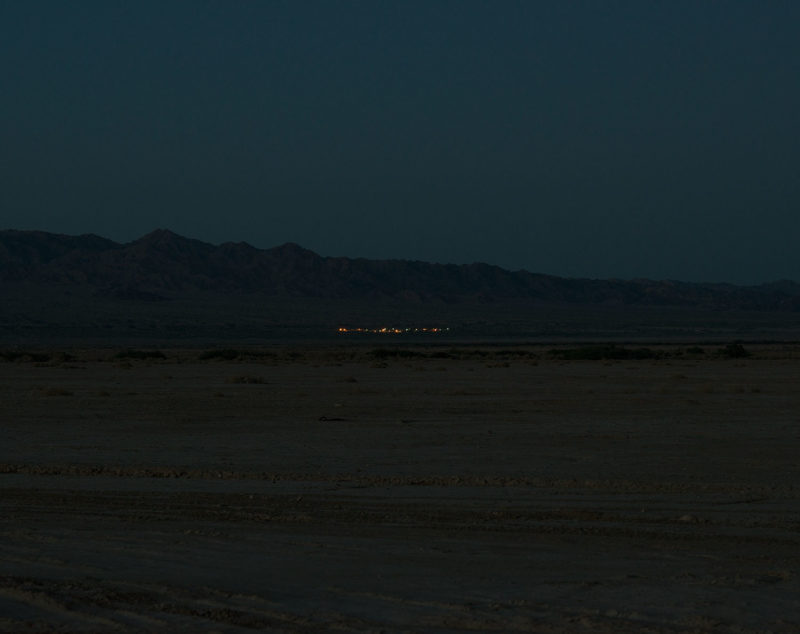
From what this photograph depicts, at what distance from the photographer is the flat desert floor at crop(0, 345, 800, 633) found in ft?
29.7

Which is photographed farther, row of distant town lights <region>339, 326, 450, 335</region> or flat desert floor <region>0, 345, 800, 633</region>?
row of distant town lights <region>339, 326, 450, 335</region>

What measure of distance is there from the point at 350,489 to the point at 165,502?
2.46 m

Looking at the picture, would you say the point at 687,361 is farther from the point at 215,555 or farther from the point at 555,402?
the point at 215,555

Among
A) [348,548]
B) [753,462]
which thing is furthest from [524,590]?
[753,462]

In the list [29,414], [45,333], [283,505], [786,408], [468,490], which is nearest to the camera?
[283,505]

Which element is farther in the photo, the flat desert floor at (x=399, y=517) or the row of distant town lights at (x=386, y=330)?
the row of distant town lights at (x=386, y=330)

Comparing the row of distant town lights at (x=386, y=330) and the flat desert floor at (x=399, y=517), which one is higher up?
the row of distant town lights at (x=386, y=330)

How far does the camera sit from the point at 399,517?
13406 mm

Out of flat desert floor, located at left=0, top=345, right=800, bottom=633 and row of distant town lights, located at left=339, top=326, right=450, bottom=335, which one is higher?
row of distant town lights, located at left=339, top=326, right=450, bottom=335

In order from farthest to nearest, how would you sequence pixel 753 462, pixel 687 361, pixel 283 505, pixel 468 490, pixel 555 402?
pixel 687 361 → pixel 555 402 → pixel 753 462 → pixel 468 490 → pixel 283 505

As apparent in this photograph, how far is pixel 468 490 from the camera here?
15695 mm

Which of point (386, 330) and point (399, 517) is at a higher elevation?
point (386, 330)

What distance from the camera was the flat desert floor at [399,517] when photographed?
9.05 m

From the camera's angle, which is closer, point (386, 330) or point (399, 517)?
point (399, 517)
